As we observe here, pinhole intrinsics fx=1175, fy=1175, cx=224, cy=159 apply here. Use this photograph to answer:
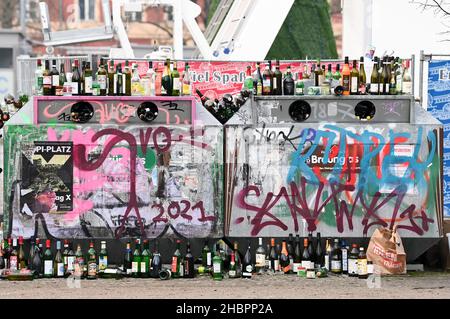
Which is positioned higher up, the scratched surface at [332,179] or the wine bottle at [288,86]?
the wine bottle at [288,86]

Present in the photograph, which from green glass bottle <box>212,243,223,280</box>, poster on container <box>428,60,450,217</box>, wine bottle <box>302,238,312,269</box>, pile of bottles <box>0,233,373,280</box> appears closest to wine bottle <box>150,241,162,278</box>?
pile of bottles <box>0,233,373,280</box>

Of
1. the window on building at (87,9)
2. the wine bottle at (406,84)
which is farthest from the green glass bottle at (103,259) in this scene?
the window on building at (87,9)

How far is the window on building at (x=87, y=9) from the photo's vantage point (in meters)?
56.8

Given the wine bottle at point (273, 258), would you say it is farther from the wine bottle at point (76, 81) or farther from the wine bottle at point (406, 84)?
the wine bottle at point (76, 81)

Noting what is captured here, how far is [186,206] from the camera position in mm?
12938

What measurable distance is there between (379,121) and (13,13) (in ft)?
131

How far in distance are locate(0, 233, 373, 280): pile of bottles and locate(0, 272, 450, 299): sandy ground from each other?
0.14 metres

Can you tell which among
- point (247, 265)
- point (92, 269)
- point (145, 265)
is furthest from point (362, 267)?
point (92, 269)

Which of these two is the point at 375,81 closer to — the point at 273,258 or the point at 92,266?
the point at 273,258

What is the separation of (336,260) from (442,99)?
122 inches

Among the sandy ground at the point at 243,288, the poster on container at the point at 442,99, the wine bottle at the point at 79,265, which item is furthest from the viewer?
the poster on container at the point at 442,99

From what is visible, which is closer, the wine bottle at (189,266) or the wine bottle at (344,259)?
the wine bottle at (189,266)

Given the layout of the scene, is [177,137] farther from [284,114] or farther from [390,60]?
[390,60]
